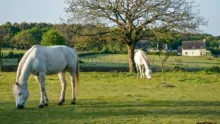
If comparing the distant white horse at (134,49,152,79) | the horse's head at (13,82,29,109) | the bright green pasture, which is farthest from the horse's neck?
the distant white horse at (134,49,152,79)

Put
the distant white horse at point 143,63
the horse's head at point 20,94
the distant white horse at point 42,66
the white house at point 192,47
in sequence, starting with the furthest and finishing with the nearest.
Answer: the white house at point 192,47, the distant white horse at point 143,63, the distant white horse at point 42,66, the horse's head at point 20,94

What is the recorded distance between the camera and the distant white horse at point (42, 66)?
1016 cm

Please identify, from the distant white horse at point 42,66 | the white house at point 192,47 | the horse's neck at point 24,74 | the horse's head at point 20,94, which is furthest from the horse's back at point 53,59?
the white house at point 192,47

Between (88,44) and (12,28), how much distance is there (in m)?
85.0

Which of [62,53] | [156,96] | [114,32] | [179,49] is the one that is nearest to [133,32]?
[114,32]

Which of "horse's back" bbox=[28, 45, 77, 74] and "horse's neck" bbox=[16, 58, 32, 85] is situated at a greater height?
"horse's back" bbox=[28, 45, 77, 74]

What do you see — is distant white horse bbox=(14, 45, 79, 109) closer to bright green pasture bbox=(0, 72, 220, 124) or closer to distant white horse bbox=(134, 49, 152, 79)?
bright green pasture bbox=(0, 72, 220, 124)

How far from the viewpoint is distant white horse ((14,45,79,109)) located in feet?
33.3

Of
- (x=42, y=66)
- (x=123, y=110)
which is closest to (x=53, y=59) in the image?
(x=42, y=66)

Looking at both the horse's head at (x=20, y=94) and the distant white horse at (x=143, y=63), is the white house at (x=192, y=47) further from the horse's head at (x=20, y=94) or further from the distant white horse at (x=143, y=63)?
the horse's head at (x=20, y=94)

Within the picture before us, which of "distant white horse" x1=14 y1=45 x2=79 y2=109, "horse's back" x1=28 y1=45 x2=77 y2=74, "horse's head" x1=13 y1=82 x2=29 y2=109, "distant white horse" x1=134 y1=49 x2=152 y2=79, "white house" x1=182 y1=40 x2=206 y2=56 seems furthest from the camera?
"white house" x1=182 y1=40 x2=206 y2=56

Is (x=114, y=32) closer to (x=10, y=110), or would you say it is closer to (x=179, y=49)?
(x=10, y=110)

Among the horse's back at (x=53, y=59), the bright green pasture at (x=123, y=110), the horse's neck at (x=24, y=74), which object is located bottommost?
the bright green pasture at (x=123, y=110)

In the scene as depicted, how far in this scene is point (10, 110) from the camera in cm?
1003
